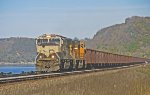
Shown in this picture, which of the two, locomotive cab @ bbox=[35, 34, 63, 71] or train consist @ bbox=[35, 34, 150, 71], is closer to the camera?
locomotive cab @ bbox=[35, 34, 63, 71]

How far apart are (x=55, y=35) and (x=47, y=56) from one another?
9.13 feet

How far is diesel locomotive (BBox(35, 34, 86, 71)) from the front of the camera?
43.9m

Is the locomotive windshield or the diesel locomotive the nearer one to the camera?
the diesel locomotive

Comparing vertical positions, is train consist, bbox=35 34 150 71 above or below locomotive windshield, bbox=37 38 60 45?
below

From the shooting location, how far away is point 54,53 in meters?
44.6

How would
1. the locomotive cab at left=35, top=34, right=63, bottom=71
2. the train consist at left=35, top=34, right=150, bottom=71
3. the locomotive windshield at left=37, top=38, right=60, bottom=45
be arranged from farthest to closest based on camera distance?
1. the locomotive windshield at left=37, top=38, right=60, bottom=45
2. the train consist at left=35, top=34, right=150, bottom=71
3. the locomotive cab at left=35, top=34, right=63, bottom=71

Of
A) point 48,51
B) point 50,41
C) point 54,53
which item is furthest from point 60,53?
point 50,41

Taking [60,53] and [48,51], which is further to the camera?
[60,53]

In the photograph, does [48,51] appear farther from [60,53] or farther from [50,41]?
[50,41]

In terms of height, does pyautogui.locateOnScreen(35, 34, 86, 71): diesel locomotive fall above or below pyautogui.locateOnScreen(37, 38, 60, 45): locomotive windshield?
below

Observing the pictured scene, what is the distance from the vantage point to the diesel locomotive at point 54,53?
4387 cm

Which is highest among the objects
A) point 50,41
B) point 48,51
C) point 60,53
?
point 50,41

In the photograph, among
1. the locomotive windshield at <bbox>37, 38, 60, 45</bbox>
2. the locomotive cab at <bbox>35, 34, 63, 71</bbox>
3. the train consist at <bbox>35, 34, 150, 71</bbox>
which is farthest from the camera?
the locomotive windshield at <bbox>37, 38, 60, 45</bbox>

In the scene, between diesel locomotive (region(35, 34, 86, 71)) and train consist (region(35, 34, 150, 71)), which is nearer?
diesel locomotive (region(35, 34, 86, 71))
